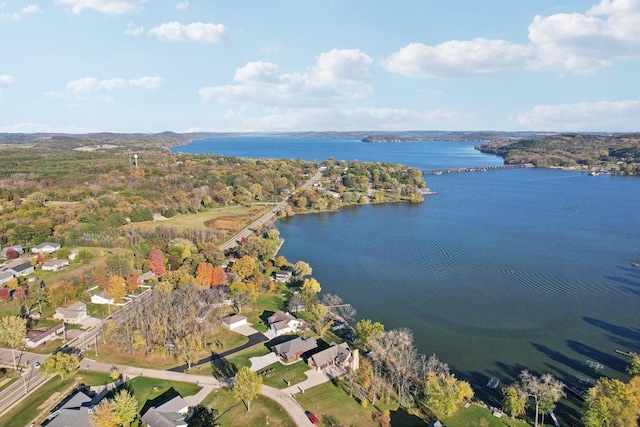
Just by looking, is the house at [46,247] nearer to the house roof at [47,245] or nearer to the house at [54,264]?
the house roof at [47,245]

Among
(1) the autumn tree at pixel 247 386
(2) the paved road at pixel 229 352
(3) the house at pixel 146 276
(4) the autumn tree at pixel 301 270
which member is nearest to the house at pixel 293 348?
(2) the paved road at pixel 229 352

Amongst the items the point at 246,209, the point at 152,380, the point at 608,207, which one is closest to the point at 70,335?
the point at 152,380

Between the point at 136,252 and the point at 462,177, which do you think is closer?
the point at 136,252

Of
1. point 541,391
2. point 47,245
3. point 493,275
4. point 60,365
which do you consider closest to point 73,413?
point 60,365

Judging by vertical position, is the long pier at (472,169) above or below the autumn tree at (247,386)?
above

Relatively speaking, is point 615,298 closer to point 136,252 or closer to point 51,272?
point 136,252
